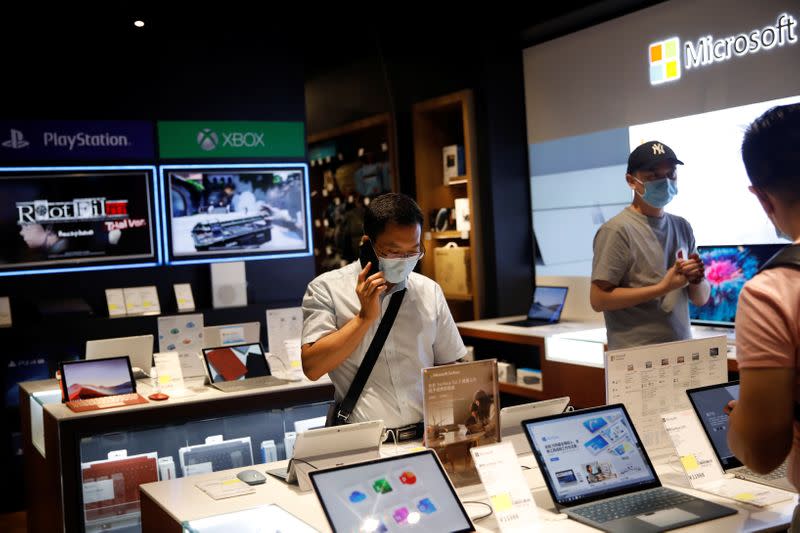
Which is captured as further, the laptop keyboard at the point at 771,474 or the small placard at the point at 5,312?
the small placard at the point at 5,312

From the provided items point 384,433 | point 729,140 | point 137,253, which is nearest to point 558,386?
point 729,140

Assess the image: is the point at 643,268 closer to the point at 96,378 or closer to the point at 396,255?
the point at 396,255

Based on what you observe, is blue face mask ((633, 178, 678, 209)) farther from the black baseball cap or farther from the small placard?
the small placard

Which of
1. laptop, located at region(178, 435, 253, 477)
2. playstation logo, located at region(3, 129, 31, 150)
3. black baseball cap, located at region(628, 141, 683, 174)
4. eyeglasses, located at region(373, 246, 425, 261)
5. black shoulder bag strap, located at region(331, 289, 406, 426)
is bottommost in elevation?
laptop, located at region(178, 435, 253, 477)

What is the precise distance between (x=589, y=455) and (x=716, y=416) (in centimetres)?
44

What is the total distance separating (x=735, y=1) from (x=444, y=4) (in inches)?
102

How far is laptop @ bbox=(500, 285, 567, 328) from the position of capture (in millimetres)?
5879

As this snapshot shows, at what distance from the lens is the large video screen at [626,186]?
15.8ft

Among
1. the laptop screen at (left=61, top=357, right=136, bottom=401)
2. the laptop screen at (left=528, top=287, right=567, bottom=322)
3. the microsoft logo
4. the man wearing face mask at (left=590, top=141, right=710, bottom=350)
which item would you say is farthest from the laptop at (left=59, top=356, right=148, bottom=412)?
the microsoft logo

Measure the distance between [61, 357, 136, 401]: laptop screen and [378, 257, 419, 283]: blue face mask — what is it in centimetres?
213

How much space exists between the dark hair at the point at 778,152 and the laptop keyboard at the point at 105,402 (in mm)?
3352

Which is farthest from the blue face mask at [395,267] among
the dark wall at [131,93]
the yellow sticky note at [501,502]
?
the dark wall at [131,93]

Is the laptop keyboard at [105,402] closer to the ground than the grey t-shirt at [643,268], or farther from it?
closer to the ground

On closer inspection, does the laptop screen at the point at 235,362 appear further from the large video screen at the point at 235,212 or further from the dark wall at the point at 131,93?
the large video screen at the point at 235,212
